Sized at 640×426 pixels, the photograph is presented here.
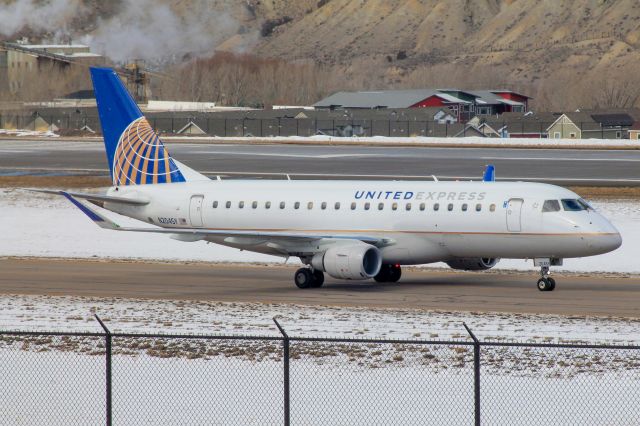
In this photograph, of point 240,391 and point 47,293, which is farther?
point 47,293

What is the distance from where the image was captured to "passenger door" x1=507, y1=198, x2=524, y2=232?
126ft

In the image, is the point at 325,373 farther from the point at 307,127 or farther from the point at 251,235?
the point at 307,127

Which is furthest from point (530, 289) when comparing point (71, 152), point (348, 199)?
point (71, 152)

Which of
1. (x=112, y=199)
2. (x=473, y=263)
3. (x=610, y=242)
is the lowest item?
(x=473, y=263)

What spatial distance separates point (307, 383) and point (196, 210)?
1949 centimetres

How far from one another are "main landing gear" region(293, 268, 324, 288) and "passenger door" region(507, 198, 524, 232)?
6.23 metres

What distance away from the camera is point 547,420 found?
21969 millimetres

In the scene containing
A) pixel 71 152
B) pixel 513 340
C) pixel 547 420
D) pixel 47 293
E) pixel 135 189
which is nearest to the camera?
pixel 547 420

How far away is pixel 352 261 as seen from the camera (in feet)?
127

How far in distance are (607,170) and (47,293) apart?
5494 centimetres

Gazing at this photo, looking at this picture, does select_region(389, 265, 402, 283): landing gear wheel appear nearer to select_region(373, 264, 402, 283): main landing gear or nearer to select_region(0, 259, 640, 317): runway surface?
select_region(373, 264, 402, 283): main landing gear

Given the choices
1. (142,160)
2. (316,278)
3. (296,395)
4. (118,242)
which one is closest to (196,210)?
(142,160)

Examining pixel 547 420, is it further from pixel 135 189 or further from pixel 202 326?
pixel 135 189

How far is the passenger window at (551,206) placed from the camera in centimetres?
3812
